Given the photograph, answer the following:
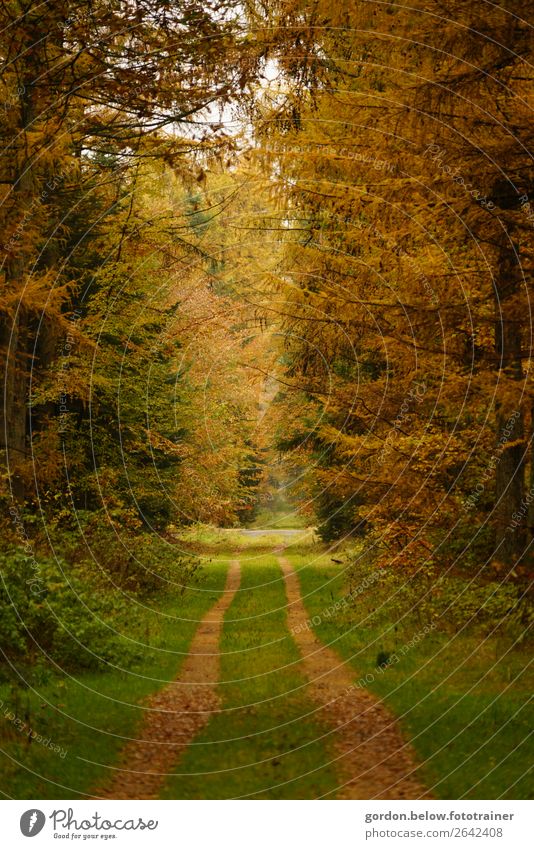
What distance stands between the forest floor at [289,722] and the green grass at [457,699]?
22 mm

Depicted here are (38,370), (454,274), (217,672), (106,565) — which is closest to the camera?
(454,274)

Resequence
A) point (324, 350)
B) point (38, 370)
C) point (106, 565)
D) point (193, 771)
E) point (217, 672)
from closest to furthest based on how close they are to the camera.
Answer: point (193, 771) → point (217, 672) → point (324, 350) → point (106, 565) → point (38, 370)

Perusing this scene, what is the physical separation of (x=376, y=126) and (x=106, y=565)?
1186cm

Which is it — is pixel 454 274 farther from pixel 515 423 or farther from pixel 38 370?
pixel 38 370

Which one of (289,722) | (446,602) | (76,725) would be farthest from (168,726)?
(446,602)

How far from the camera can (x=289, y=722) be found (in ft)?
33.0

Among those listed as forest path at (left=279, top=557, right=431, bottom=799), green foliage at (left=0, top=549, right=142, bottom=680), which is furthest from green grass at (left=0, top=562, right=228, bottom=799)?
forest path at (left=279, top=557, right=431, bottom=799)

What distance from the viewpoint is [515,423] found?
12.8 metres

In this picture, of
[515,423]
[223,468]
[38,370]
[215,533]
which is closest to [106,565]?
[38,370]

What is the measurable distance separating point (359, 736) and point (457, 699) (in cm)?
145

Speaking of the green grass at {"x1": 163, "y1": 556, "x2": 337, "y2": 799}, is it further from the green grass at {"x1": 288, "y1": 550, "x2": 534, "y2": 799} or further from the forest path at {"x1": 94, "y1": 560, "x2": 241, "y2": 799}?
the green grass at {"x1": 288, "y1": 550, "x2": 534, "y2": 799}
